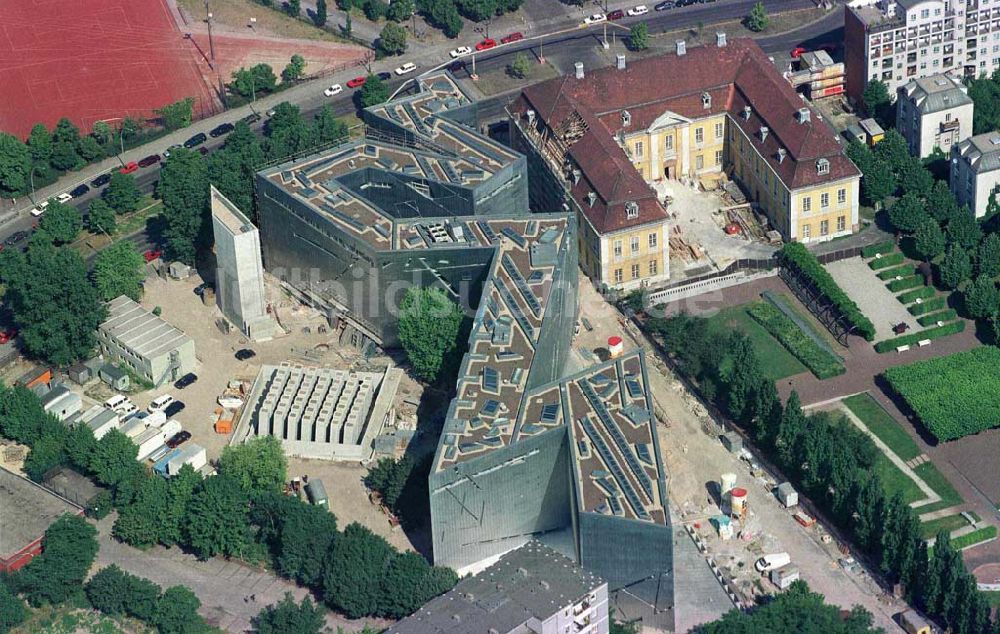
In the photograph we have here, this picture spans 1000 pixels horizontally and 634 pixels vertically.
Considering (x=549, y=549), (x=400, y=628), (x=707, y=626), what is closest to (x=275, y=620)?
(x=400, y=628)

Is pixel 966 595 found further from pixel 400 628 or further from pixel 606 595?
pixel 400 628

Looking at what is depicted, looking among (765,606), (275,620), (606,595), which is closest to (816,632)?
(765,606)

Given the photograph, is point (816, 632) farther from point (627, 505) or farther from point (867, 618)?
point (627, 505)

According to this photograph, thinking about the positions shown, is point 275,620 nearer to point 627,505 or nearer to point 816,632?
point 627,505

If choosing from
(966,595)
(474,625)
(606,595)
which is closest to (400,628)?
(474,625)
